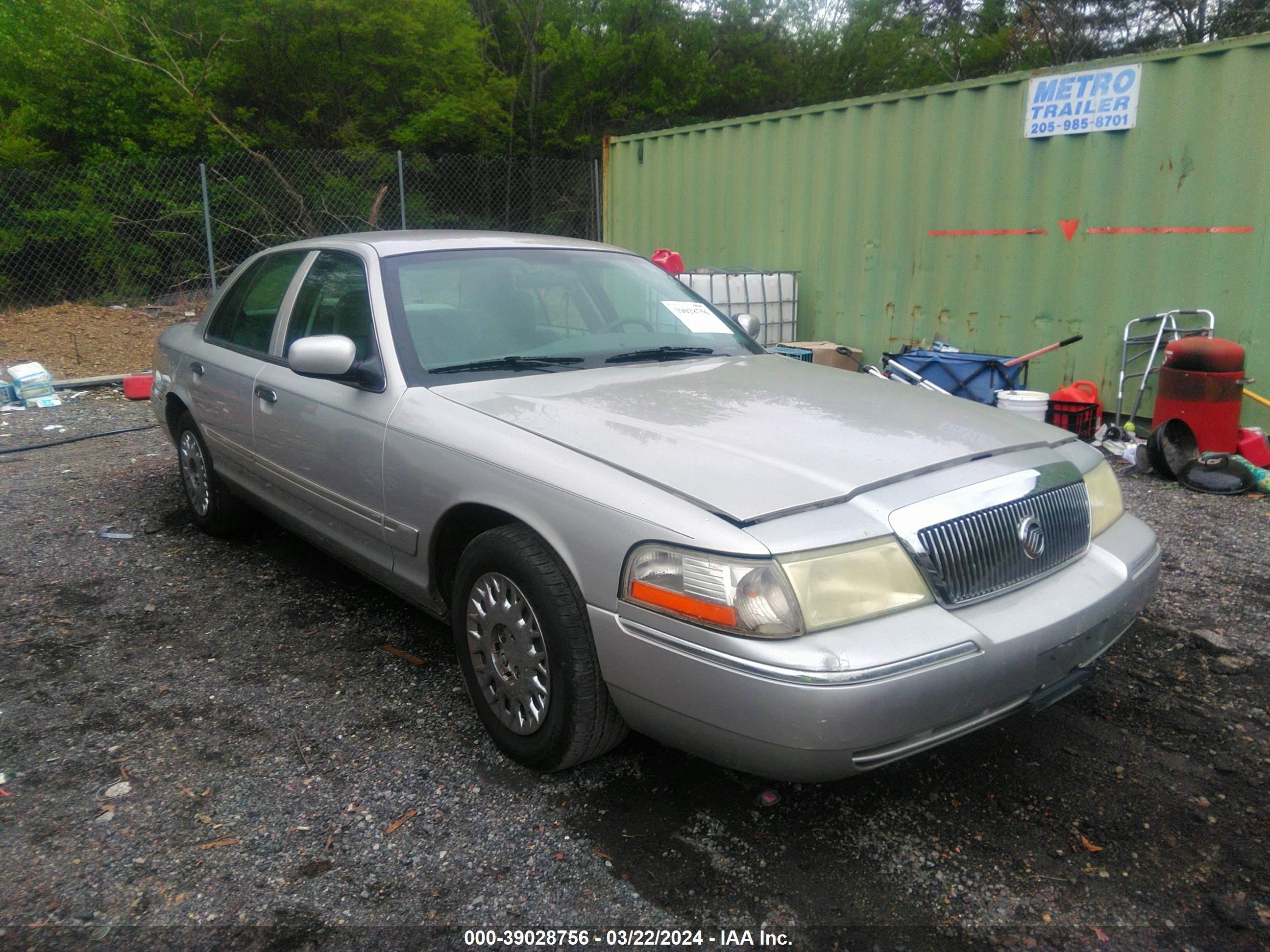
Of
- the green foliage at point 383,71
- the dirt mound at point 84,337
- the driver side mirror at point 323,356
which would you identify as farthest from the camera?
the green foliage at point 383,71

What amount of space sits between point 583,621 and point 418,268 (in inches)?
71.4

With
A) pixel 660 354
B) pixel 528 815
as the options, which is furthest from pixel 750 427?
pixel 528 815

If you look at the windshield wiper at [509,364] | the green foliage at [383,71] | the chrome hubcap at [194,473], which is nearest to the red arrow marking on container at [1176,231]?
the windshield wiper at [509,364]

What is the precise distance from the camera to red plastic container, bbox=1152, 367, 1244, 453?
20.0 feet

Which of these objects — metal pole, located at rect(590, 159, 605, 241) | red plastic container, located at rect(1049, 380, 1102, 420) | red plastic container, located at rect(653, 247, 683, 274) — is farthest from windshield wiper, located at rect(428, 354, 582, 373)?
metal pole, located at rect(590, 159, 605, 241)

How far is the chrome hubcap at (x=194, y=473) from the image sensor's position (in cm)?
502

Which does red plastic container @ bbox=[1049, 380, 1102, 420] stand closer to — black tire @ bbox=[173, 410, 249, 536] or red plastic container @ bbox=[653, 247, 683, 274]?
red plastic container @ bbox=[653, 247, 683, 274]

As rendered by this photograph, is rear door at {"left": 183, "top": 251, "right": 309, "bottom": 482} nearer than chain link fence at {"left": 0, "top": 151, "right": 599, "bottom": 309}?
Yes

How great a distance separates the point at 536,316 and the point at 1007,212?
532 cm

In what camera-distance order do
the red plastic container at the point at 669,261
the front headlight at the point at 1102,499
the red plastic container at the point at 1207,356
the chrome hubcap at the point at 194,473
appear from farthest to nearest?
the red plastic container at the point at 669,261 → the red plastic container at the point at 1207,356 → the chrome hubcap at the point at 194,473 → the front headlight at the point at 1102,499

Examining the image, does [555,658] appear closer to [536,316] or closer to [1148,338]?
[536,316]

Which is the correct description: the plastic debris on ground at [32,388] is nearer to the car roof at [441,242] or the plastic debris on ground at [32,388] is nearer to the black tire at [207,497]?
the black tire at [207,497]

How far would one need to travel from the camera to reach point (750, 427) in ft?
9.53

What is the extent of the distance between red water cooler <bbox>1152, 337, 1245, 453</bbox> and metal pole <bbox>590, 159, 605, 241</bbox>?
7485mm
